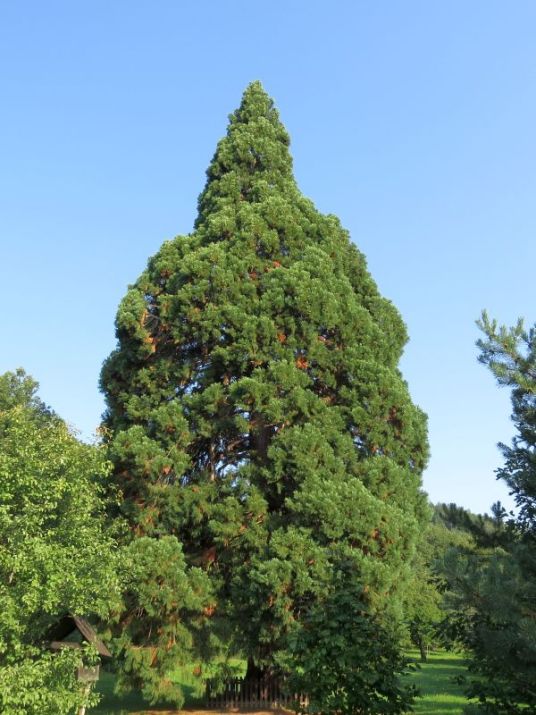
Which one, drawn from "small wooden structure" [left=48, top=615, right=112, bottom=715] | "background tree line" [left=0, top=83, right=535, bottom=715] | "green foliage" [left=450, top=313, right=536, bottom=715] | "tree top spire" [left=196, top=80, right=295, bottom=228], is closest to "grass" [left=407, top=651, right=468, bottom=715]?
"background tree line" [left=0, top=83, right=535, bottom=715]

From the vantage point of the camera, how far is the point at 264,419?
12.6 meters

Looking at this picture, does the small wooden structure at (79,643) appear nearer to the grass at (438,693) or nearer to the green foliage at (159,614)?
the green foliage at (159,614)

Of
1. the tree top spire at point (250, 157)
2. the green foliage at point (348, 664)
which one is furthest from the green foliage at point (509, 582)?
the tree top spire at point (250, 157)

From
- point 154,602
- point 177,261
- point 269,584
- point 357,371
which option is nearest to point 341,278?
point 357,371

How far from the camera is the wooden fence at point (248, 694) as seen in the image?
12438 millimetres

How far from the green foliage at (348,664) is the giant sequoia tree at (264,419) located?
2359 mm

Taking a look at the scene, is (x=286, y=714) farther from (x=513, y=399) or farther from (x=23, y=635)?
(x=513, y=399)

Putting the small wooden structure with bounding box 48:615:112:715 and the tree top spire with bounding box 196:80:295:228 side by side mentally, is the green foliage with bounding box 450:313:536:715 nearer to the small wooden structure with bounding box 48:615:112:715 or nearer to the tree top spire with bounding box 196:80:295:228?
the small wooden structure with bounding box 48:615:112:715

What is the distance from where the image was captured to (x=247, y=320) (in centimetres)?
1299

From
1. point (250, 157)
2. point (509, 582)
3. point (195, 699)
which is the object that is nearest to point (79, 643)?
point (195, 699)

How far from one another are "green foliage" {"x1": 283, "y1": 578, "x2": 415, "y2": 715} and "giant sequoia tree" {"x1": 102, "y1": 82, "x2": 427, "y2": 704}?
7.74ft

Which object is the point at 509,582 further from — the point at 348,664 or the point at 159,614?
the point at 159,614

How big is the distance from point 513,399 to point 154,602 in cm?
767

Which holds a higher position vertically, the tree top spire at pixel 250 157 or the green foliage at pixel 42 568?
the tree top spire at pixel 250 157
